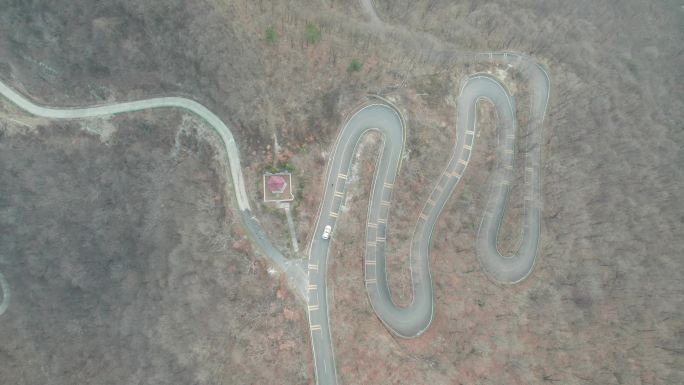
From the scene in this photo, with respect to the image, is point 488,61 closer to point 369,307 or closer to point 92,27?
point 369,307

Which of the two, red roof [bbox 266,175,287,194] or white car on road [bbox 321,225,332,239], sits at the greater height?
red roof [bbox 266,175,287,194]

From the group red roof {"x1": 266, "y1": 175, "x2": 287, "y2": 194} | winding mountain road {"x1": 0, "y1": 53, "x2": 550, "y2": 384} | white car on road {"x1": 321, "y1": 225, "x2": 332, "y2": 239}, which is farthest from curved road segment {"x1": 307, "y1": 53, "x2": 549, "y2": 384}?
red roof {"x1": 266, "y1": 175, "x2": 287, "y2": 194}

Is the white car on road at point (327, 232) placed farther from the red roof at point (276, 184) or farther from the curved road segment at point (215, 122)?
the red roof at point (276, 184)

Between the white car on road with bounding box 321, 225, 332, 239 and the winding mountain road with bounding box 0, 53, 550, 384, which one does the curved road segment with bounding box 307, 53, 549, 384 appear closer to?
the winding mountain road with bounding box 0, 53, 550, 384

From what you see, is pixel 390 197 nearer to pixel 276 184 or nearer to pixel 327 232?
pixel 327 232

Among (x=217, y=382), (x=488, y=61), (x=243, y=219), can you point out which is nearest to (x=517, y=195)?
(x=488, y=61)

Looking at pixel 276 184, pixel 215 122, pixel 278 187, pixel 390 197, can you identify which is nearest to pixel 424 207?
pixel 390 197
